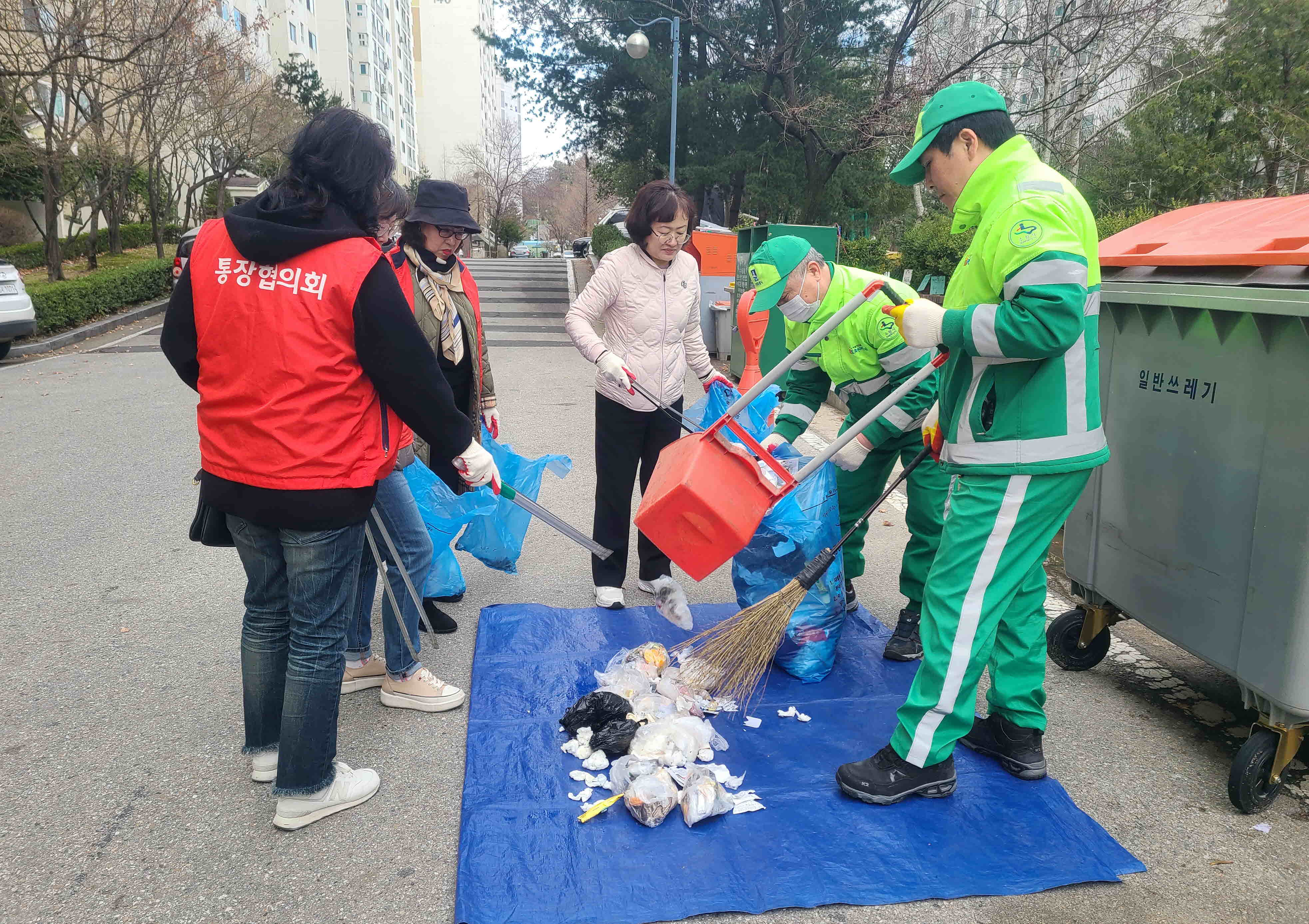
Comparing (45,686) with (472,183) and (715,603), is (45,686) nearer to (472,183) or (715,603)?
(715,603)

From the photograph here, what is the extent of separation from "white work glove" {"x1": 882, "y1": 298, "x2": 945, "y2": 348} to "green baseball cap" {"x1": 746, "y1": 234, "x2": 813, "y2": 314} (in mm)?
893

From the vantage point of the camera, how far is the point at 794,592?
2.98 metres

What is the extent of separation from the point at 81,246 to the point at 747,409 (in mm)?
21206

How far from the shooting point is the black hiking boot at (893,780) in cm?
259

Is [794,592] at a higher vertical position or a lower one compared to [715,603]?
higher

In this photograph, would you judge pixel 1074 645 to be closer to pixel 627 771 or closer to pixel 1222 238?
pixel 1222 238

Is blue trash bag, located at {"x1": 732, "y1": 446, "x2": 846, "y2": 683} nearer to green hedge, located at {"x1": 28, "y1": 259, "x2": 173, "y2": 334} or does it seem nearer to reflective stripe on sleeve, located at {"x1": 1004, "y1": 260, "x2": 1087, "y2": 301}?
reflective stripe on sleeve, located at {"x1": 1004, "y1": 260, "x2": 1087, "y2": 301}

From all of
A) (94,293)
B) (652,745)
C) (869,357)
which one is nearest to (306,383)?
(652,745)

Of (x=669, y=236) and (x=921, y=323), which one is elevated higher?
(x=669, y=236)

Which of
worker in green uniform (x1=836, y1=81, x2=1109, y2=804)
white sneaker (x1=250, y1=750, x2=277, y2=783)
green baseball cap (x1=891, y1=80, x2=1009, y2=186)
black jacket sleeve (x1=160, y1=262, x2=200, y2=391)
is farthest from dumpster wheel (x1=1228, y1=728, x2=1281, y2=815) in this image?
black jacket sleeve (x1=160, y1=262, x2=200, y2=391)

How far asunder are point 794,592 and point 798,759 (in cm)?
52

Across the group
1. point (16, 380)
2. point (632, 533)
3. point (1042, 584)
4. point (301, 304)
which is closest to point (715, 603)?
point (632, 533)

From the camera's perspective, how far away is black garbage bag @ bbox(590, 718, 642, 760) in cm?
279

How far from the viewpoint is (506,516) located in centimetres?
391
